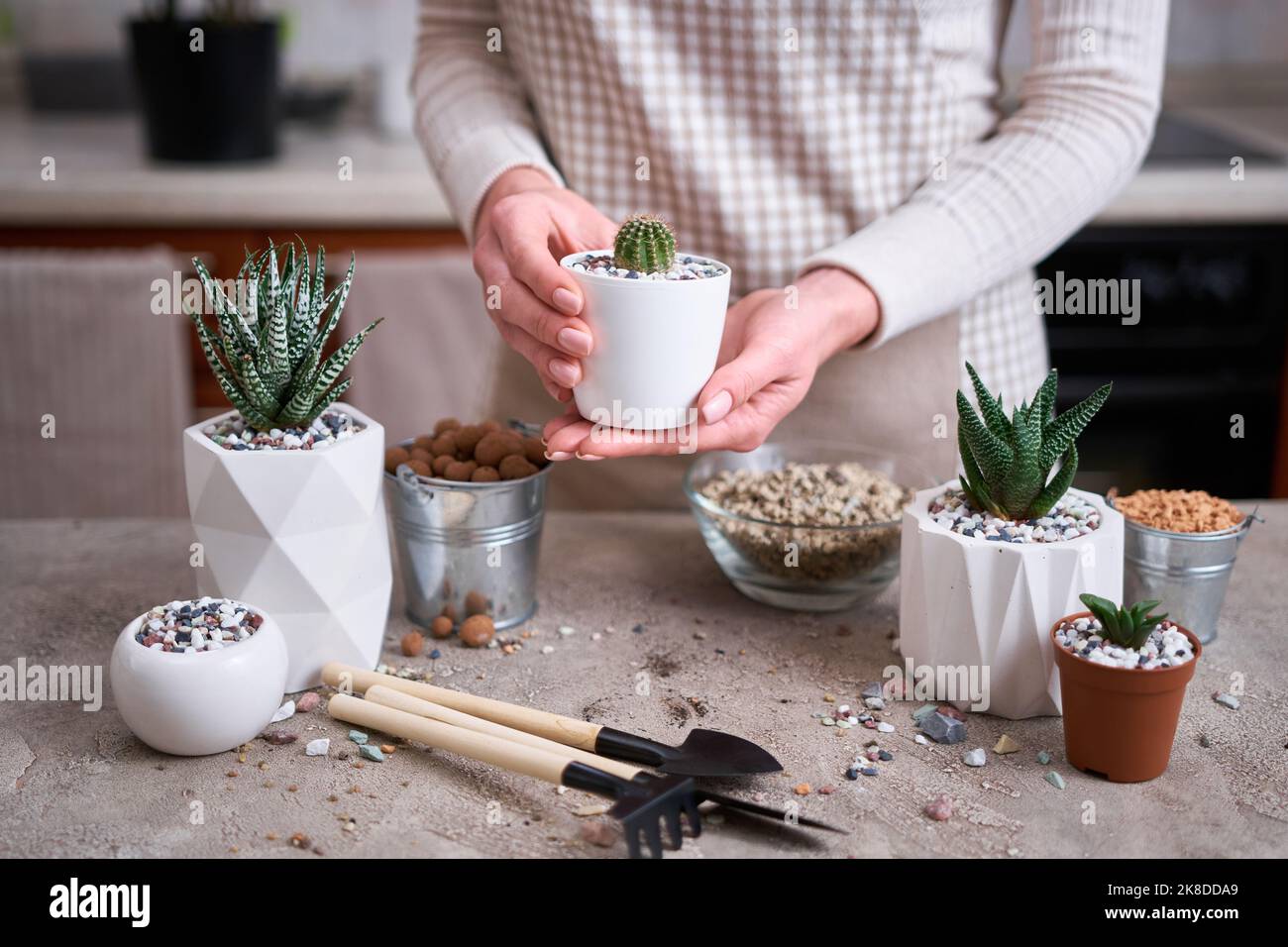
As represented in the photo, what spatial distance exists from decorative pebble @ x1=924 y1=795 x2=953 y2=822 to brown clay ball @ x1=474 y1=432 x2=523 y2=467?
19.2 inches

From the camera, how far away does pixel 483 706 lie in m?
0.99

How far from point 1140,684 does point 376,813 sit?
56 centimetres

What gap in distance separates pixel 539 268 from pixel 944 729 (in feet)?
1.66

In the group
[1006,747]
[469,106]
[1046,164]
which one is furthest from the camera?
[469,106]

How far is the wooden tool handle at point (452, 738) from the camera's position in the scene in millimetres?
A: 889

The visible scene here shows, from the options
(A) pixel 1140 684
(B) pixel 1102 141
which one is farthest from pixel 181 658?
(B) pixel 1102 141

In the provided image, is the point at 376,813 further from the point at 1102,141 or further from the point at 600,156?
the point at 1102,141

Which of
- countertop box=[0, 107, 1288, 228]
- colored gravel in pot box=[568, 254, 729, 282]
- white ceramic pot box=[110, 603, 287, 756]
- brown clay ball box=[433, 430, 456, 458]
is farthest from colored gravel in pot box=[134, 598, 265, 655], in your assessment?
countertop box=[0, 107, 1288, 228]

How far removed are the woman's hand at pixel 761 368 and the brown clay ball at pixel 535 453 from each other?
0.05 metres

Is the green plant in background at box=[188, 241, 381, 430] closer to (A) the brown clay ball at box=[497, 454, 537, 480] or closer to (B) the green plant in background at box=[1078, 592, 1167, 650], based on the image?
(A) the brown clay ball at box=[497, 454, 537, 480]

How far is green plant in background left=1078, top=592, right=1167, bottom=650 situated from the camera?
0.92m

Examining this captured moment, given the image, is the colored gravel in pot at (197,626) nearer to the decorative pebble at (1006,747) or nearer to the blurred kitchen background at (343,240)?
the decorative pebble at (1006,747)

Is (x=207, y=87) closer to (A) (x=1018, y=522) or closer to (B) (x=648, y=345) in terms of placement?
(B) (x=648, y=345)

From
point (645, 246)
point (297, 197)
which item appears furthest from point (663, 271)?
point (297, 197)
